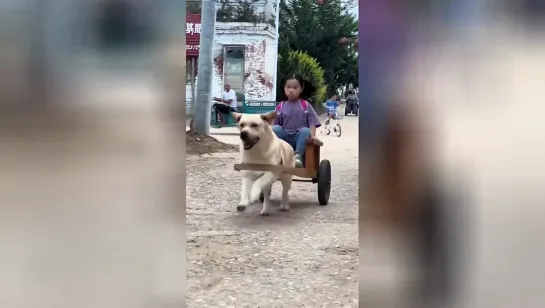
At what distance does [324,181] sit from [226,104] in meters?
0.43

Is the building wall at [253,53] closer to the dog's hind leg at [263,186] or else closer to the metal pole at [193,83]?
the metal pole at [193,83]

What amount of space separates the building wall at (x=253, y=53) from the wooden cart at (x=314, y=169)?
0.29 m

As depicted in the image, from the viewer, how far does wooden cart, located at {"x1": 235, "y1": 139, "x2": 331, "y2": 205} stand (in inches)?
69.2

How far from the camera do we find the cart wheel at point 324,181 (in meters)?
1.76

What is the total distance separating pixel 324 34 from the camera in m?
1.40

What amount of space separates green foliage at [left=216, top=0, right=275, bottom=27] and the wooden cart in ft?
1.50

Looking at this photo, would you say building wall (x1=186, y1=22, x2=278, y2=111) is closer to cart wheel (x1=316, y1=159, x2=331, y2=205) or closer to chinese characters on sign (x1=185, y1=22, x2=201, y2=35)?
chinese characters on sign (x1=185, y1=22, x2=201, y2=35)
